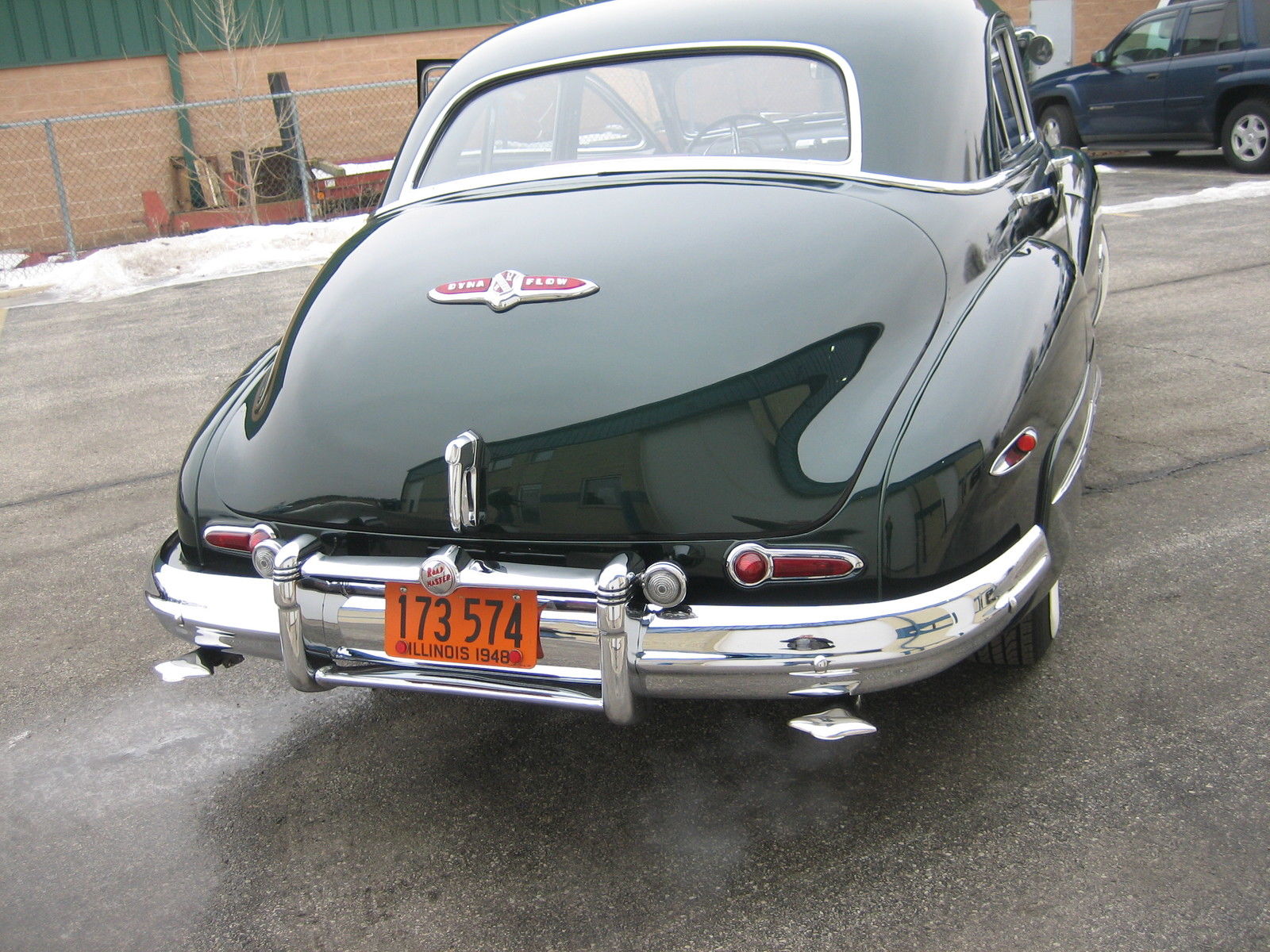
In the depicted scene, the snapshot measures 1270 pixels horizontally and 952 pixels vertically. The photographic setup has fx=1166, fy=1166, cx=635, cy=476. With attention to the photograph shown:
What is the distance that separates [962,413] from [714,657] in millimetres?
685

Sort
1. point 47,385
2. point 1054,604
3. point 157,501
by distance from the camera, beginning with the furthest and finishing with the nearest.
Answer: point 47,385 → point 157,501 → point 1054,604

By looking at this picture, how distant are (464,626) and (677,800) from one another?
68 cm

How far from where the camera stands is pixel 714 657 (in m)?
2.20

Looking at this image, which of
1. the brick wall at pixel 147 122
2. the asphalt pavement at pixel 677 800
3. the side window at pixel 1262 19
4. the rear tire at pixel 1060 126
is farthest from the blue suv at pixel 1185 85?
the asphalt pavement at pixel 677 800

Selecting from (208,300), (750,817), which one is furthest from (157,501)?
(208,300)

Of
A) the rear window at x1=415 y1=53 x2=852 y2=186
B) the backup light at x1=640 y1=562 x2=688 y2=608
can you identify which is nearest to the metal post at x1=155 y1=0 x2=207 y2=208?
the rear window at x1=415 y1=53 x2=852 y2=186

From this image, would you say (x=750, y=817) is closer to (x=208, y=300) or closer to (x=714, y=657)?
(x=714, y=657)

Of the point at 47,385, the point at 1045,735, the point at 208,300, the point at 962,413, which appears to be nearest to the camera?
the point at 962,413

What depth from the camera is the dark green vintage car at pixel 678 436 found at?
222 centimetres

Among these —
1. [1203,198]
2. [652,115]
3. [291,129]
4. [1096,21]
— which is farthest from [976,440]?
[1096,21]

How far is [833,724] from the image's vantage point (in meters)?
2.26

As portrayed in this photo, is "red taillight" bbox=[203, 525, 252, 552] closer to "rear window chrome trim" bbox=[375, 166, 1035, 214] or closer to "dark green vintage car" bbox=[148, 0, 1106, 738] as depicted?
"dark green vintage car" bbox=[148, 0, 1106, 738]

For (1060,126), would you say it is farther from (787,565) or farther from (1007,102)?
(787,565)

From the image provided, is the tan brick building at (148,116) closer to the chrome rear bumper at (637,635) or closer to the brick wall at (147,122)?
the brick wall at (147,122)
